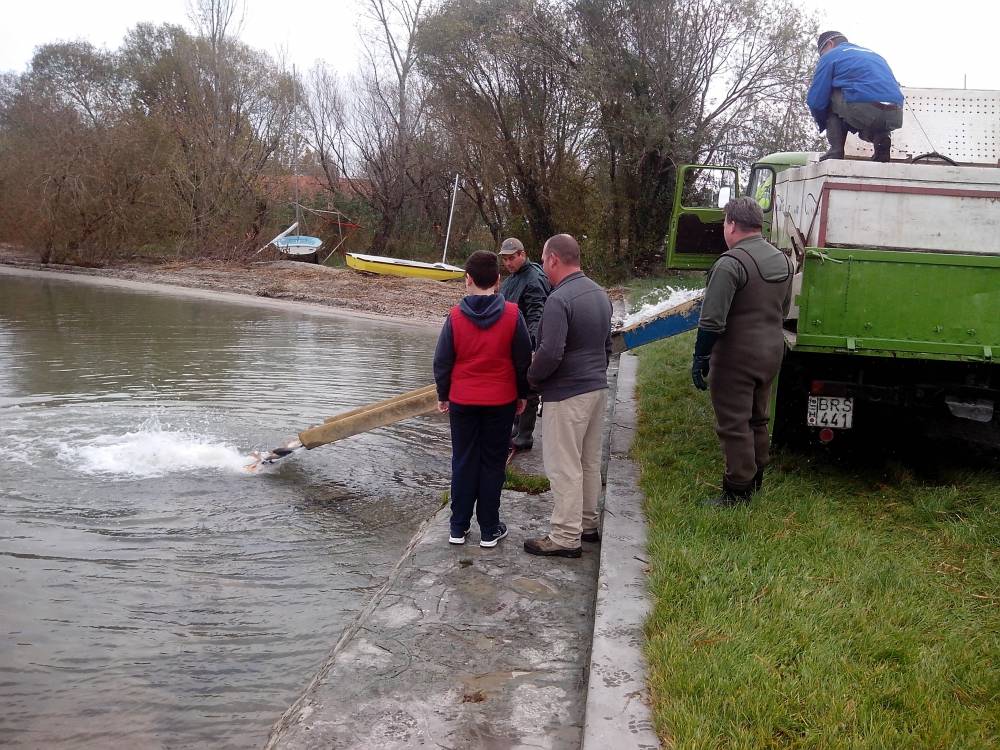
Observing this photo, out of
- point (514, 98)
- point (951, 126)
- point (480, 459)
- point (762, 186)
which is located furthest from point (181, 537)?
point (514, 98)

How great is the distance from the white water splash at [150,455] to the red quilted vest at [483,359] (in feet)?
11.2

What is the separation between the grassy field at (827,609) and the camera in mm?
3211

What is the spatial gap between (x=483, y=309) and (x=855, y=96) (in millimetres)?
3585

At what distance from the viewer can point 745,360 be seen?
5285 millimetres

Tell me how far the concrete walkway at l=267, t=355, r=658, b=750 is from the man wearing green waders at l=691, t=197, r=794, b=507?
813 mm

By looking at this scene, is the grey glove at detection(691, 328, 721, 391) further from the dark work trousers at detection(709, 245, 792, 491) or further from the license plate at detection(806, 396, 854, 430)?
the license plate at detection(806, 396, 854, 430)

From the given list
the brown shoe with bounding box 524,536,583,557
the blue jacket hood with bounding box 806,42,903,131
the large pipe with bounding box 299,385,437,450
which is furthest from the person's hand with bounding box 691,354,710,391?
the blue jacket hood with bounding box 806,42,903,131

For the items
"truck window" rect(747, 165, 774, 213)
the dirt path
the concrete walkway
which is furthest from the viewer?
the dirt path

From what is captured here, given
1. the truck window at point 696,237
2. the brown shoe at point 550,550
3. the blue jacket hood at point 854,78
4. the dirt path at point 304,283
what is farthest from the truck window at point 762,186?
the dirt path at point 304,283

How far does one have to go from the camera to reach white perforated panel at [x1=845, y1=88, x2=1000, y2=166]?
24.3ft

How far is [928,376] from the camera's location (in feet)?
20.3

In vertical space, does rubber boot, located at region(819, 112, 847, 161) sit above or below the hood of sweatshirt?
above

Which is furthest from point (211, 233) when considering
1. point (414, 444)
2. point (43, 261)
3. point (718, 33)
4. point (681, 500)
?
point (681, 500)

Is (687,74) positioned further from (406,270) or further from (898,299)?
(898,299)
